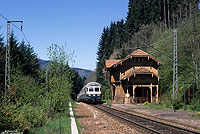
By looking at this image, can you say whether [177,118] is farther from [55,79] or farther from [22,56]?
[22,56]

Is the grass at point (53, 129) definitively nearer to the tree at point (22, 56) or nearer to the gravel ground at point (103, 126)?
the gravel ground at point (103, 126)

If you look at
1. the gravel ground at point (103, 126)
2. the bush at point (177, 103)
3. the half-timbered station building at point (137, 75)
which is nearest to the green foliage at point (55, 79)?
the gravel ground at point (103, 126)

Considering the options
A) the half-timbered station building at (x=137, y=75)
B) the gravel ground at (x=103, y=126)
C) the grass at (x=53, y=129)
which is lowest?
the gravel ground at (x=103, y=126)

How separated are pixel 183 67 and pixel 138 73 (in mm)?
6096

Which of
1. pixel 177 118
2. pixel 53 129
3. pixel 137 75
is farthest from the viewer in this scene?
pixel 137 75

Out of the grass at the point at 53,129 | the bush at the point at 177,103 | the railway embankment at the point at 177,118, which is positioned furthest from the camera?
the bush at the point at 177,103

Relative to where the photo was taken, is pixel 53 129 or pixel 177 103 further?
pixel 177 103

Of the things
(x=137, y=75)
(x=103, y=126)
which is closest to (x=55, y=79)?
(x=103, y=126)

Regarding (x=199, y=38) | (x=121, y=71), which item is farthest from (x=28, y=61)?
(x=199, y=38)

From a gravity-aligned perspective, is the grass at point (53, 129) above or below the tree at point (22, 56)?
below

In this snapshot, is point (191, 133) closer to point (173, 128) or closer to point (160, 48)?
point (173, 128)

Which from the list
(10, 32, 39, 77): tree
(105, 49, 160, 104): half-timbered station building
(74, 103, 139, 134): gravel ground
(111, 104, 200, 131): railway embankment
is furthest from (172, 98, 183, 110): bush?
(10, 32, 39, 77): tree

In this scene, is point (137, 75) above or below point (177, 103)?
above

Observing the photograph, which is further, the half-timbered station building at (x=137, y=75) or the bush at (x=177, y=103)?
the half-timbered station building at (x=137, y=75)
